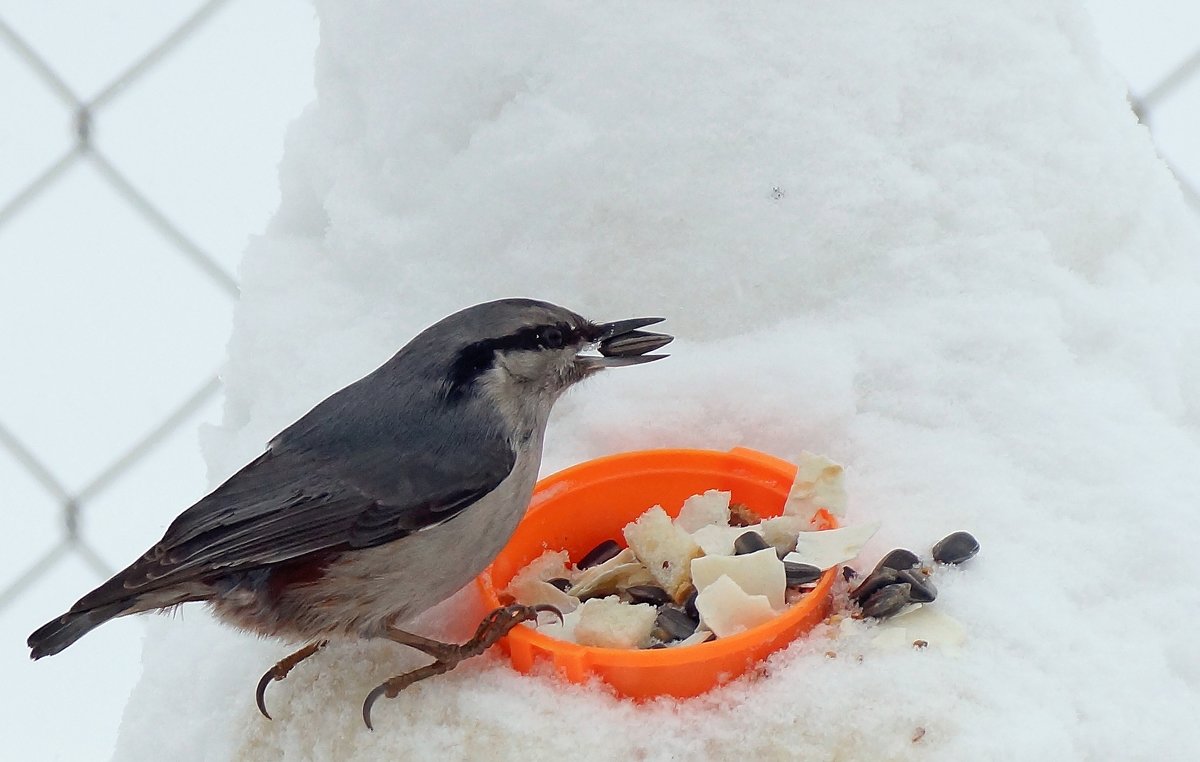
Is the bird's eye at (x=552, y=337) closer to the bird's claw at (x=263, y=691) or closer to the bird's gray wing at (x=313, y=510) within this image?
the bird's gray wing at (x=313, y=510)

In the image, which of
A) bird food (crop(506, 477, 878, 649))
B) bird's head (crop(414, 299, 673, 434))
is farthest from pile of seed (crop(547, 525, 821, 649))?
bird's head (crop(414, 299, 673, 434))

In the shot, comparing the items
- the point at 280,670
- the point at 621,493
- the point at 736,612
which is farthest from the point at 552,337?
the point at 280,670

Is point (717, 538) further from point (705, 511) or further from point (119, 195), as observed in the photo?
point (119, 195)

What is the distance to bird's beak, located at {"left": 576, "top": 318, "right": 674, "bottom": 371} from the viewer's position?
6.05 ft

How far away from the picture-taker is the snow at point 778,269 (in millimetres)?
1722

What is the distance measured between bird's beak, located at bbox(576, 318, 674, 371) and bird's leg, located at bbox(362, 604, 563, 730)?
382mm

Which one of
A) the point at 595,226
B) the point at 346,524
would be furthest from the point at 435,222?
the point at 346,524

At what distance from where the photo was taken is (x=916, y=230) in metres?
1.95

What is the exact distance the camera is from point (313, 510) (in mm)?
1702

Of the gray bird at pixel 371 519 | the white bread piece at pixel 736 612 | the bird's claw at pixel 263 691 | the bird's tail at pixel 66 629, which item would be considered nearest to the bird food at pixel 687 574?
the white bread piece at pixel 736 612

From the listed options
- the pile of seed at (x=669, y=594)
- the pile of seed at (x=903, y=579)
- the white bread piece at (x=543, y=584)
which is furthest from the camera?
the white bread piece at (x=543, y=584)

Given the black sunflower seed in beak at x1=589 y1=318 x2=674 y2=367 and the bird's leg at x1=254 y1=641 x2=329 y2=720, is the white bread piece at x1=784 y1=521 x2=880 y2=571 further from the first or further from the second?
the bird's leg at x1=254 y1=641 x2=329 y2=720

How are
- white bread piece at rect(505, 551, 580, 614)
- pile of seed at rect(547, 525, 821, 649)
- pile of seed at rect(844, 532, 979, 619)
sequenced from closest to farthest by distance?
pile of seed at rect(844, 532, 979, 619) < pile of seed at rect(547, 525, 821, 649) < white bread piece at rect(505, 551, 580, 614)

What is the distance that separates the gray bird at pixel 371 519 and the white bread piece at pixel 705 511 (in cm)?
24
